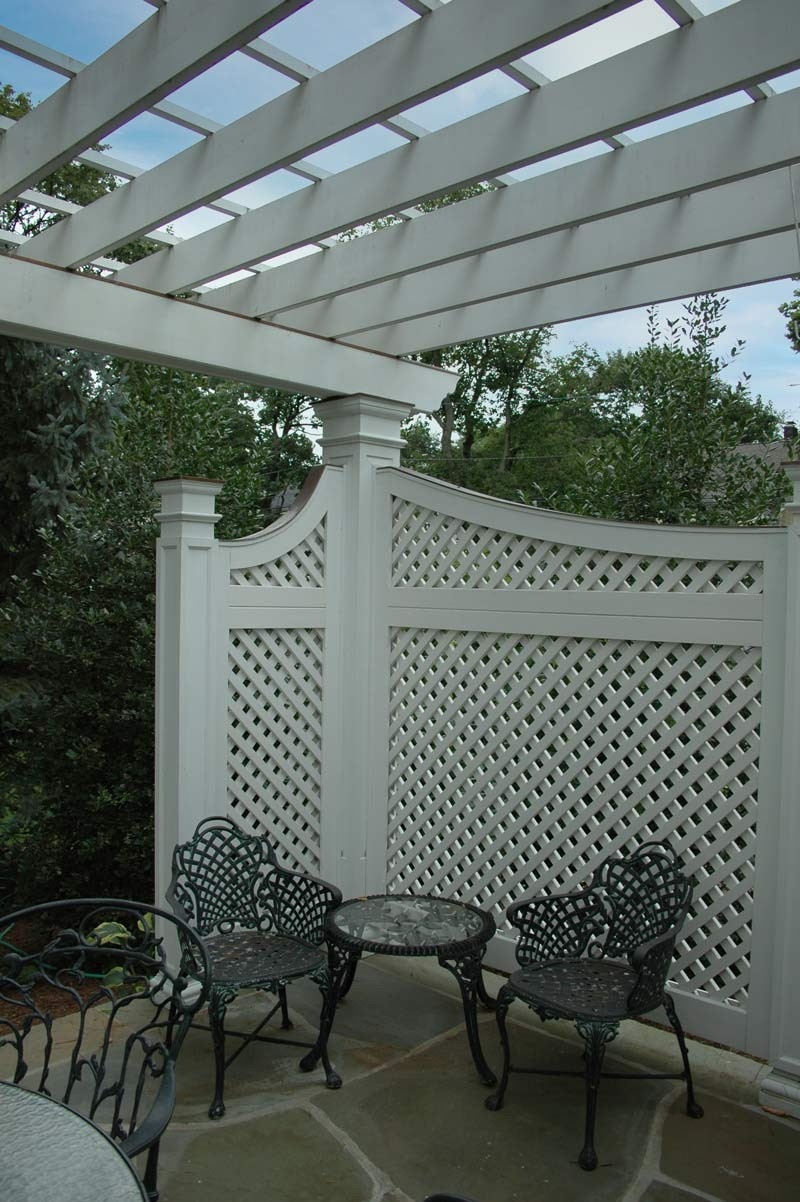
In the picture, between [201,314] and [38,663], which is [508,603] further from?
[38,663]

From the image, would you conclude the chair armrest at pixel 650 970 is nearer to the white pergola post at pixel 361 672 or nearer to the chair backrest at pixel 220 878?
the chair backrest at pixel 220 878

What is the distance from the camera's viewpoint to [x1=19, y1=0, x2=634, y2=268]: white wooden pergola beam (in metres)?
1.96

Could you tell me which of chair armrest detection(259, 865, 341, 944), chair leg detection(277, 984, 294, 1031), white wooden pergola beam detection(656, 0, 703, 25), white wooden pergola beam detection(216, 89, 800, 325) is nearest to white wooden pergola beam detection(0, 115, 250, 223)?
white wooden pergola beam detection(216, 89, 800, 325)

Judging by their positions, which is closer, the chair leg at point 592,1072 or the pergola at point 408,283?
the pergola at point 408,283

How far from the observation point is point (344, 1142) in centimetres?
251

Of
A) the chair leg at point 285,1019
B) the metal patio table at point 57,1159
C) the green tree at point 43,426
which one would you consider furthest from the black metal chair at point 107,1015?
the green tree at point 43,426

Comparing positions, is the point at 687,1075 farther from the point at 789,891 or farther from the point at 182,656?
the point at 182,656

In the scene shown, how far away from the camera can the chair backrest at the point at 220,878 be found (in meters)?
3.08

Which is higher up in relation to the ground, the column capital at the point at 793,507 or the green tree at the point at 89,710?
the column capital at the point at 793,507

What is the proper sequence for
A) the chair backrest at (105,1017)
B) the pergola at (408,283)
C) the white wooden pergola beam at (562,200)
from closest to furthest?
the chair backrest at (105,1017) < the pergola at (408,283) < the white wooden pergola beam at (562,200)

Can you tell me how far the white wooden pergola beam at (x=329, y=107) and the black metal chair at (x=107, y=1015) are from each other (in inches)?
76.8

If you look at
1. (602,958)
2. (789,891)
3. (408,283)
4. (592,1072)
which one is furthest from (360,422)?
(592,1072)

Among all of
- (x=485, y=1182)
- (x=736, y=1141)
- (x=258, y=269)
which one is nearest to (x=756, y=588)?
(x=736, y=1141)

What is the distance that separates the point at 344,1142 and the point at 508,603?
187cm
